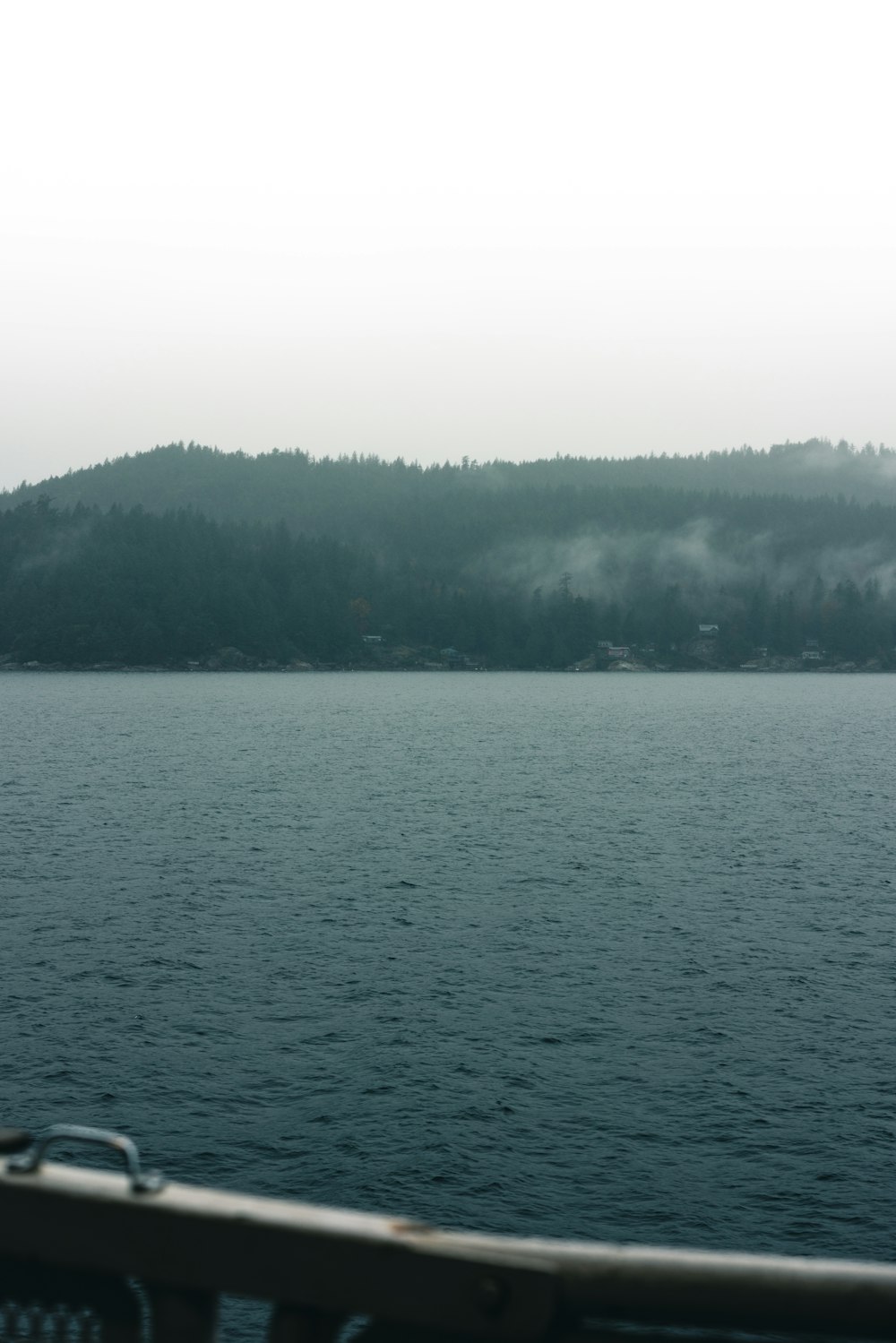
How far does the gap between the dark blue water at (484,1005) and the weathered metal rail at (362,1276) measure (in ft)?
67.6

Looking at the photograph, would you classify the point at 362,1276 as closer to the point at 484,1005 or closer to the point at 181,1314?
the point at 181,1314

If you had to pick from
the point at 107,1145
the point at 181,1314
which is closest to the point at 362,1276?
the point at 181,1314

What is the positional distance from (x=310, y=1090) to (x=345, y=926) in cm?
1903

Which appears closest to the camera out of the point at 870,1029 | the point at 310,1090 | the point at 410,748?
the point at 310,1090

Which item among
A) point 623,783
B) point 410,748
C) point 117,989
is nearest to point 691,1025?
point 117,989

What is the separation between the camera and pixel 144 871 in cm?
6225

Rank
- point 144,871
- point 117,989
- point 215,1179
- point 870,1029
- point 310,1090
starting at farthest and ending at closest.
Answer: point 144,871 → point 117,989 → point 870,1029 → point 310,1090 → point 215,1179

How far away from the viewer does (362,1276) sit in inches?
173

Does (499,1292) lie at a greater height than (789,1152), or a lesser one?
greater

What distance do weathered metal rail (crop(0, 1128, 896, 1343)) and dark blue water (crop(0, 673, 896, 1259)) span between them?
20.6m

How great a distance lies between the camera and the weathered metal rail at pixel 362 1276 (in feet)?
14.1

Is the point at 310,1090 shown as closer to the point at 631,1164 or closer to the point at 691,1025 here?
the point at 631,1164

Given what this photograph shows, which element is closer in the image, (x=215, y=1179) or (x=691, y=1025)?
(x=215, y=1179)

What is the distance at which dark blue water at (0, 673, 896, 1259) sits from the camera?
1013 inches
